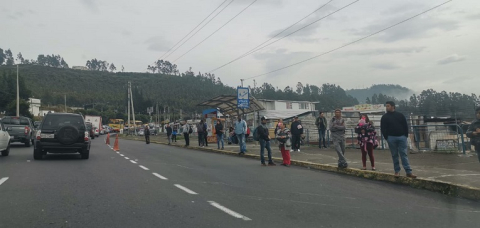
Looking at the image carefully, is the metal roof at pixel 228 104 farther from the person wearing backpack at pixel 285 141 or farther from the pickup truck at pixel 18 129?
the pickup truck at pixel 18 129

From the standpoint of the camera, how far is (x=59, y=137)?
46.8 feet

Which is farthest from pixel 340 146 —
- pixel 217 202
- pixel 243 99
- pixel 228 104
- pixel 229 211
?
pixel 228 104

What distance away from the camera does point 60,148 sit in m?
14.5

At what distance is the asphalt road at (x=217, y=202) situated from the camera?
5617 millimetres

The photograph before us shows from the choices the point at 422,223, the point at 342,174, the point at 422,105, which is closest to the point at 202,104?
the point at 422,105

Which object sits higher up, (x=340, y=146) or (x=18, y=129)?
(x=18, y=129)

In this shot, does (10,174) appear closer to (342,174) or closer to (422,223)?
(342,174)

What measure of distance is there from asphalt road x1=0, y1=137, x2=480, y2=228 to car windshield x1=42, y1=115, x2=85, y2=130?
4.23 metres

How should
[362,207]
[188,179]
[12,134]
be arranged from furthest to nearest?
[12,134], [188,179], [362,207]

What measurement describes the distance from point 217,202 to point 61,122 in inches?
420

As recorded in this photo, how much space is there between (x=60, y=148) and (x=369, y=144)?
1094 centimetres

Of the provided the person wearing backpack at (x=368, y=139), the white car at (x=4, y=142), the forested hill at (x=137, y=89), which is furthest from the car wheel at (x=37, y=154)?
the forested hill at (x=137, y=89)

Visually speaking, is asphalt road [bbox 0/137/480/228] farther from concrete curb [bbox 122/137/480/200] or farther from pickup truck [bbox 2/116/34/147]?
pickup truck [bbox 2/116/34/147]

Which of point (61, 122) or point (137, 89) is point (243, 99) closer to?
point (61, 122)
